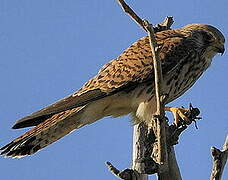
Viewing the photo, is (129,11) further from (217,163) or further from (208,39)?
(208,39)

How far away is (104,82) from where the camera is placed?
707 centimetres

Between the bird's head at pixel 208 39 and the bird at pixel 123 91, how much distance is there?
107mm

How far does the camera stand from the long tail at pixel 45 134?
6223mm

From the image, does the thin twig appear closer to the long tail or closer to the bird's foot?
the bird's foot

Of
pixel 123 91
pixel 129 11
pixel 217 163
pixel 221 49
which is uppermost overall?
pixel 221 49

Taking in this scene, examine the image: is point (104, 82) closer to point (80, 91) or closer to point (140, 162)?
point (80, 91)

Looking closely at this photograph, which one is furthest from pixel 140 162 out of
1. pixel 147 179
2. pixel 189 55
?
pixel 189 55

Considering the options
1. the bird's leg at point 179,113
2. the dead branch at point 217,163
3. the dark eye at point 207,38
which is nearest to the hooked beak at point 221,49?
the dark eye at point 207,38

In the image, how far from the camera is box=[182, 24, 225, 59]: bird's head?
7.82m

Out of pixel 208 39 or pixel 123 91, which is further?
pixel 208 39

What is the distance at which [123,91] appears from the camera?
23.1 feet

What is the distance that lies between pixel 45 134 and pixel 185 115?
1444 millimetres

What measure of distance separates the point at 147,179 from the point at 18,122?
66.7 inches

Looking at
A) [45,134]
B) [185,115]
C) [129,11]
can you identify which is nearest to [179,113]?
[185,115]
